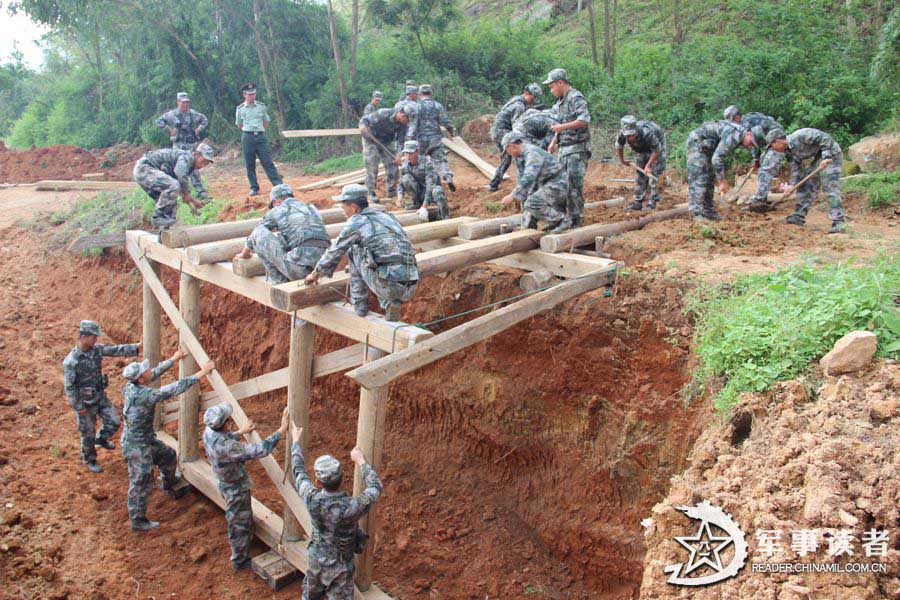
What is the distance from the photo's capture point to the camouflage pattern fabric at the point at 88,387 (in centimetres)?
810

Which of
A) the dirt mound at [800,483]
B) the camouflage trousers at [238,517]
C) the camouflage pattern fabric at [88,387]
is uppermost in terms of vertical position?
the dirt mound at [800,483]

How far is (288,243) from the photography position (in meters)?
6.46

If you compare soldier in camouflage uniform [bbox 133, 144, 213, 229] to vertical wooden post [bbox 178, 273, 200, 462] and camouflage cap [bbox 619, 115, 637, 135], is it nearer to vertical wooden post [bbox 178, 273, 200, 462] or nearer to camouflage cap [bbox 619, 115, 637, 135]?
vertical wooden post [bbox 178, 273, 200, 462]

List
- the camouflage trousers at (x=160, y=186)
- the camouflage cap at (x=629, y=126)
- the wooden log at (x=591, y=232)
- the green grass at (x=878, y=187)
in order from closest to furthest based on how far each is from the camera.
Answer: the wooden log at (x=591, y=232) → the camouflage trousers at (x=160, y=186) → the camouflage cap at (x=629, y=126) → the green grass at (x=878, y=187)

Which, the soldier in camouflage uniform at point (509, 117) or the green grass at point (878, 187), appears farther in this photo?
the soldier in camouflage uniform at point (509, 117)

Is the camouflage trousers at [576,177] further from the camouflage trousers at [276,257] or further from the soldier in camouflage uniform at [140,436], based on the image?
the soldier in camouflage uniform at [140,436]

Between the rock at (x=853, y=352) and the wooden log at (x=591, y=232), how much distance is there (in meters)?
3.31

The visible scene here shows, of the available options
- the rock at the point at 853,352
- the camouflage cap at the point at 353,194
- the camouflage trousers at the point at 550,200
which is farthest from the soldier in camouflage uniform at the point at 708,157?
the camouflage cap at the point at 353,194

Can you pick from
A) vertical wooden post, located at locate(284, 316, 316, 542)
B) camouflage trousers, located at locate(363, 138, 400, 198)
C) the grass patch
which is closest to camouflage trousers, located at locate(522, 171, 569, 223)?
vertical wooden post, located at locate(284, 316, 316, 542)

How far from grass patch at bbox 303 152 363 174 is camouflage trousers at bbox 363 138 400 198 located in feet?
14.7

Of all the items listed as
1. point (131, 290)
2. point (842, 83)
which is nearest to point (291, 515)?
point (131, 290)

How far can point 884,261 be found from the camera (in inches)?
228

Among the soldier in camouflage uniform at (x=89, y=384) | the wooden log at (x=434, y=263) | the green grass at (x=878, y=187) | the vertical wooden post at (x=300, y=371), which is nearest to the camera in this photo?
the wooden log at (x=434, y=263)

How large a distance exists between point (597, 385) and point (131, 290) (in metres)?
8.65
